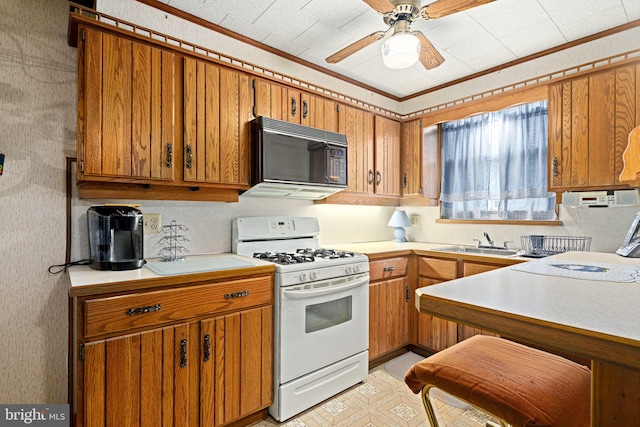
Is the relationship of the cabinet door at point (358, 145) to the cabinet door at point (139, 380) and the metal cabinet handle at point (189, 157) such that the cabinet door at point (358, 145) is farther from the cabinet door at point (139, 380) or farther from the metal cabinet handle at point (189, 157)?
the cabinet door at point (139, 380)

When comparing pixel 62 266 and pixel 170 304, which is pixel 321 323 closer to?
pixel 170 304

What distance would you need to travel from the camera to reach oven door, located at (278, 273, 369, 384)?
1958mm

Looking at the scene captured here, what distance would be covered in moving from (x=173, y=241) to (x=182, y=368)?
2.87 ft

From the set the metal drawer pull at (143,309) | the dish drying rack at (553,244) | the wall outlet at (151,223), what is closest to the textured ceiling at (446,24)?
the wall outlet at (151,223)

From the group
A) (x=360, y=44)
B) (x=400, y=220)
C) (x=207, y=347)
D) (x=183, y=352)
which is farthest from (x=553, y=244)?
(x=183, y=352)

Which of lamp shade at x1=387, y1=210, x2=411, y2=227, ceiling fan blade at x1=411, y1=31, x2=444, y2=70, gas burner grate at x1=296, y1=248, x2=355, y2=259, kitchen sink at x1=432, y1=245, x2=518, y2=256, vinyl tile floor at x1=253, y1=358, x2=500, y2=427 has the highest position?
ceiling fan blade at x1=411, y1=31, x2=444, y2=70

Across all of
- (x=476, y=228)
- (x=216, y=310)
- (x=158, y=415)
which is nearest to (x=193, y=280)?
(x=216, y=310)

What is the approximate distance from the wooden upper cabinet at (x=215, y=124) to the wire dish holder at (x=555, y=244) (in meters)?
2.18

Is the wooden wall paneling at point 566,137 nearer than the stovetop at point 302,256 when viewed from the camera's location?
No

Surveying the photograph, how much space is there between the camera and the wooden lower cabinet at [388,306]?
8.41ft

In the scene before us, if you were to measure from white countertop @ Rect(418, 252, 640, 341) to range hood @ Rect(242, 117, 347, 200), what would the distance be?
58.3 inches

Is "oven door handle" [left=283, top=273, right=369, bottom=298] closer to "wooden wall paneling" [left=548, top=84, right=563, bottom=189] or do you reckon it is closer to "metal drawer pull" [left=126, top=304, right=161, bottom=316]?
"metal drawer pull" [left=126, top=304, right=161, bottom=316]

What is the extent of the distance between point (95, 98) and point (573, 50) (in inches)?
127

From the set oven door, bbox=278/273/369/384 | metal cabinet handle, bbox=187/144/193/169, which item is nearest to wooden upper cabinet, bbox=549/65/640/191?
oven door, bbox=278/273/369/384
